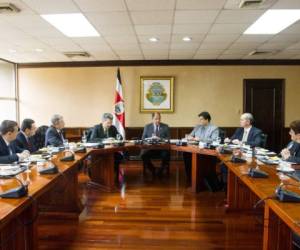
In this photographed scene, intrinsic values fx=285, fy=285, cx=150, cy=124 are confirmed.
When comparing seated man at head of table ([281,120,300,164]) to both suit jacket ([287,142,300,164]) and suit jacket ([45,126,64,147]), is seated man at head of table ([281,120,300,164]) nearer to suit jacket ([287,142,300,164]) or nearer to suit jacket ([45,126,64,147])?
suit jacket ([287,142,300,164])

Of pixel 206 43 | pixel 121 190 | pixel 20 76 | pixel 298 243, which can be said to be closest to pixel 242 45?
pixel 206 43

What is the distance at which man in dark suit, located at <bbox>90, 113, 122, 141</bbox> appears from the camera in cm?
497

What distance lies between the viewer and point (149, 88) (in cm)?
688

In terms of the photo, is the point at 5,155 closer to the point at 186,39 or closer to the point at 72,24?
the point at 72,24

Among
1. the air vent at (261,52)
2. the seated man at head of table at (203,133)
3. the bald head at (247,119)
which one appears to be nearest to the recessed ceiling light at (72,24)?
the seated man at head of table at (203,133)

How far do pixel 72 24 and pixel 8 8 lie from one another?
89 centimetres

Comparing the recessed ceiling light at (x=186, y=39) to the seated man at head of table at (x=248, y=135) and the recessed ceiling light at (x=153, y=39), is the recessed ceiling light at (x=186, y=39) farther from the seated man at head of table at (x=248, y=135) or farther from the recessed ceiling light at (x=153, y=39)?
the seated man at head of table at (x=248, y=135)

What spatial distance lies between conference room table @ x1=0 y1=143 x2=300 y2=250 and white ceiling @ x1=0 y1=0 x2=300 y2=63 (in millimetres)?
1758

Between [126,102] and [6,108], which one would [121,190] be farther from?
[6,108]

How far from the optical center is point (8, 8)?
321 centimetres

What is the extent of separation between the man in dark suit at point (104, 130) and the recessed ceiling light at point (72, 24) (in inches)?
55.0

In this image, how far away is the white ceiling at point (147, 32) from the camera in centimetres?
326

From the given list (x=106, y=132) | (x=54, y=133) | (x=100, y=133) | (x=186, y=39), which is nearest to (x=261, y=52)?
(x=186, y=39)

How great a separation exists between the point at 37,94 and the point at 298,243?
657 cm
